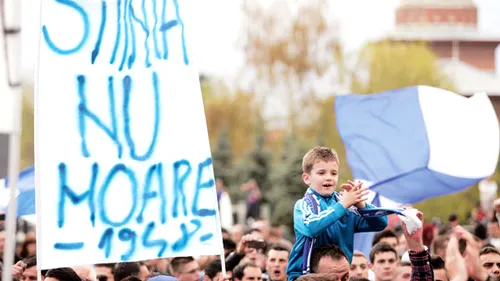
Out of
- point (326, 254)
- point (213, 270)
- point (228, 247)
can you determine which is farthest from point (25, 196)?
point (326, 254)

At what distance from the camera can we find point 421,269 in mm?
7129

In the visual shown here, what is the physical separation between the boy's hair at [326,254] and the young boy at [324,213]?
0.07m

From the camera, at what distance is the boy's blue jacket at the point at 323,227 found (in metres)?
7.36

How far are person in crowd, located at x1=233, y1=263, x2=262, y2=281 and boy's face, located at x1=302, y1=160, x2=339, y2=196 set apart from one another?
106 inches

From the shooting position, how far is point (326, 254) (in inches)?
289

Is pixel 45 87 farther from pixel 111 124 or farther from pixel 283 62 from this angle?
pixel 283 62

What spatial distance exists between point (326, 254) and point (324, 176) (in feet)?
1.51

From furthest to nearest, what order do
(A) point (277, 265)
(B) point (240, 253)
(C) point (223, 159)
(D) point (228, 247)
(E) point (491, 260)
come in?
(C) point (223, 159), (D) point (228, 247), (B) point (240, 253), (A) point (277, 265), (E) point (491, 260)

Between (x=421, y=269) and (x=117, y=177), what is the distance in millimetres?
1910

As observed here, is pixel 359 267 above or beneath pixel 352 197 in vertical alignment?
beneath

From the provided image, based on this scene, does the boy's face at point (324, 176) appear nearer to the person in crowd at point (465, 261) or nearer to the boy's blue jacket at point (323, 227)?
the boy's blue jacket at point (323, 227)

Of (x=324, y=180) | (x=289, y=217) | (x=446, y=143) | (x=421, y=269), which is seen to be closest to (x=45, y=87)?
(x=324, y=180)

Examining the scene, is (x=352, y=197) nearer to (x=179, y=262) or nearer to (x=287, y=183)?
(x=179, y=262)

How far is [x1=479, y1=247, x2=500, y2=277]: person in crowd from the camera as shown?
945 cm
